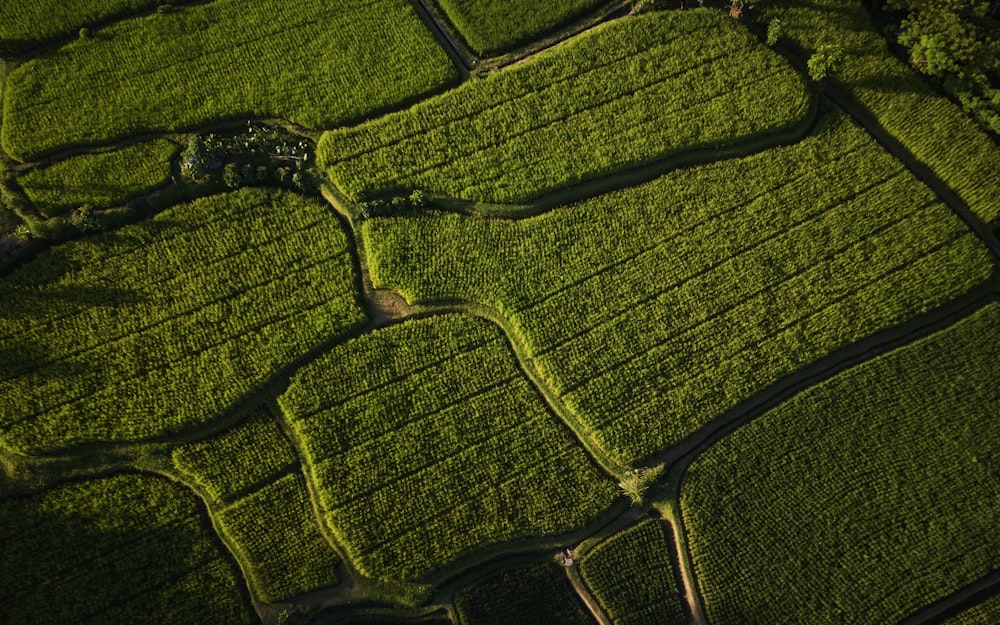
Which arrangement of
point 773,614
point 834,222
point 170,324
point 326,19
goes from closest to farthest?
1. point 773,614
2. point 170,324
3. point 834,222
4. point 326,19

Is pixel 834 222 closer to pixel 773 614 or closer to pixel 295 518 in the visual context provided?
pixel 773 614

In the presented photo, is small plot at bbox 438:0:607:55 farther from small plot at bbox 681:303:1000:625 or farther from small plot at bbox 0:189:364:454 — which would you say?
small plot at bbox 681:303:1000:625

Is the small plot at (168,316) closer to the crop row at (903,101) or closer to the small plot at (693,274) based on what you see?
the small plot at (693,274)

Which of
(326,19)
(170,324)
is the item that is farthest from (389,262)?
(326,19)

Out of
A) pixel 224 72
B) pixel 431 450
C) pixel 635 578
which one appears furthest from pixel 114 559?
pixel 224 72

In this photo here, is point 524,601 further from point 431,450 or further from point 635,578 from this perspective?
point 431,450

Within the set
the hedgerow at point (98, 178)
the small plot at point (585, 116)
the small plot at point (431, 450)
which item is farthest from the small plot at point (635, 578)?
the hedgerow at point (98, 178)
